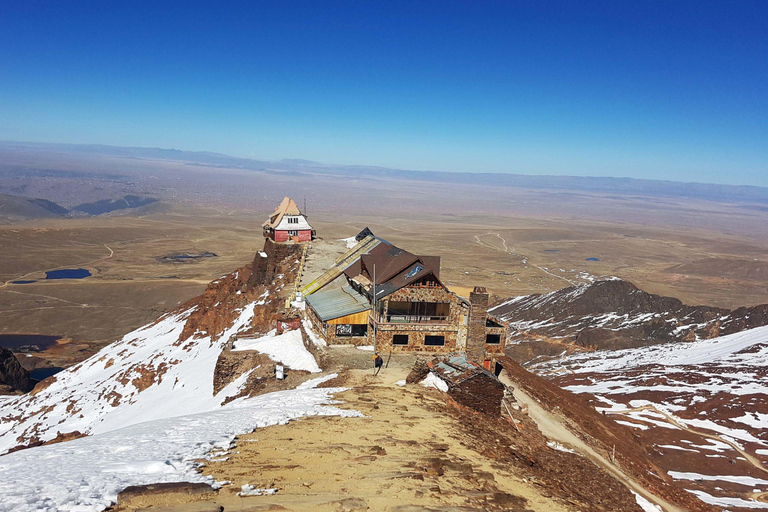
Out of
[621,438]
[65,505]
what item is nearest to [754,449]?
[621,438]

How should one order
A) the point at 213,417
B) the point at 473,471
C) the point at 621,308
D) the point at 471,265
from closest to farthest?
1. the point at 473,471
2. the point at 213,417
3. the point at 621,308
4. the point at 471,265

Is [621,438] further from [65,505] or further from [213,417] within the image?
[65,505]

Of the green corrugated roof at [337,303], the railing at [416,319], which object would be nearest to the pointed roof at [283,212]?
the green corrugated roof at [337,303]

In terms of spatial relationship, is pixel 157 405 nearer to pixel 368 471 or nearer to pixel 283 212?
pixel 368 471

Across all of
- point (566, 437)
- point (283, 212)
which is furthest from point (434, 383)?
point (283, 212)

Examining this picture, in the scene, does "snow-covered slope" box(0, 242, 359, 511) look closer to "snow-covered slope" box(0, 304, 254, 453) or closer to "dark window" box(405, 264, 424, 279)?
"snow-covered slope" box(0, 304, 254, 453)

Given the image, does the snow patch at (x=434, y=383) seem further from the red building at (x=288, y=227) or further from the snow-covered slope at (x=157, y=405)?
the red building at (x=288, y=227)
